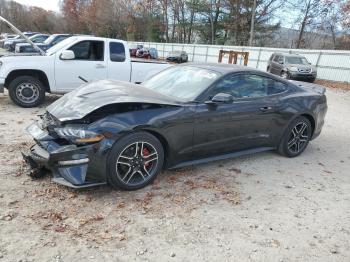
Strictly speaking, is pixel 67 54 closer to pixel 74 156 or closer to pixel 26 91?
pixel 26 91

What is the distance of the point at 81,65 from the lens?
8.34m

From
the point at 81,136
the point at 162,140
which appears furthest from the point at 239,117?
the point at 81,136

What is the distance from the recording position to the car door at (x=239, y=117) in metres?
4.52

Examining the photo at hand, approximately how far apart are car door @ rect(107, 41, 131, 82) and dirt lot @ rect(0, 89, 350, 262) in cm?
406

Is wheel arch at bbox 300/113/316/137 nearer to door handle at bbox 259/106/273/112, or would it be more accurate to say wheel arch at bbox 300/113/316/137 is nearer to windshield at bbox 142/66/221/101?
door handle at bbox 259/106/273/112

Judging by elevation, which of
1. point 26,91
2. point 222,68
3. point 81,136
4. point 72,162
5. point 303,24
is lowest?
point 26,91

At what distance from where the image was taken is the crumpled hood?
12.7 ft

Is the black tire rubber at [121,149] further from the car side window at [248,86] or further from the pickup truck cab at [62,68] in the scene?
the pickup truck cab at [62,68]

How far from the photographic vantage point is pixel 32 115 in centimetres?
752

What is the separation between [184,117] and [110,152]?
107 cm

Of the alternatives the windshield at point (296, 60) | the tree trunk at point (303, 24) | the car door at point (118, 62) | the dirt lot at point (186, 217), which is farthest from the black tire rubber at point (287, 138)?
the tree trunk at point (303, 24)

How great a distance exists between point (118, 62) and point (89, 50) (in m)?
0.78

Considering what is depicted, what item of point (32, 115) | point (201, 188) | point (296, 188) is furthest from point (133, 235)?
point (32, 115)

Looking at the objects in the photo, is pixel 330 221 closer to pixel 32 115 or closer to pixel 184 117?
pixel 184 117
